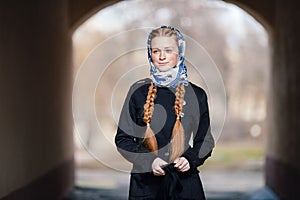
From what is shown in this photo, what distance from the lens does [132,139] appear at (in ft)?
11.0

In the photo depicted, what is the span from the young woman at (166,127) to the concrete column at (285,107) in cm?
453

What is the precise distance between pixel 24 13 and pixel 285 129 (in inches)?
149

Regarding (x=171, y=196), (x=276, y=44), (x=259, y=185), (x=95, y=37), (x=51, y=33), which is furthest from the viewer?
(x=95, y=37)

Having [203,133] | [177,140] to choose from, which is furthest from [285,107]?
[177,140]

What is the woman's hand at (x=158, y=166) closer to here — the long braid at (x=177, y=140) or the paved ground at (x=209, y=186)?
the long braid at (x=177, y=140)

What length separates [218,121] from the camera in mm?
3619

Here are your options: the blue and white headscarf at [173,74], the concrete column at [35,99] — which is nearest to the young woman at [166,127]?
the blue and white headscarf at [173,74]

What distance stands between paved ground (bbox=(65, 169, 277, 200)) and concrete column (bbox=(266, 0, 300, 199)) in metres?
0.39

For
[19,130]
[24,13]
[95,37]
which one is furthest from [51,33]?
[95,37]

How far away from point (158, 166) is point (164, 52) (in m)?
0.50

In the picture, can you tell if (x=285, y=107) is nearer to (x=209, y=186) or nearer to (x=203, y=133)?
(x=209, y=186)

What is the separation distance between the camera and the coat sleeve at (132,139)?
131 inches

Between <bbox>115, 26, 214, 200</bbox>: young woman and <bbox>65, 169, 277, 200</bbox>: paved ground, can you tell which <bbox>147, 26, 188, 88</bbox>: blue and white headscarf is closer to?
<bbox>115, 26, 214, 200</bbox>: young woman

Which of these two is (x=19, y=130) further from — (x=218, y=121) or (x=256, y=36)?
(x=256, y=36)
